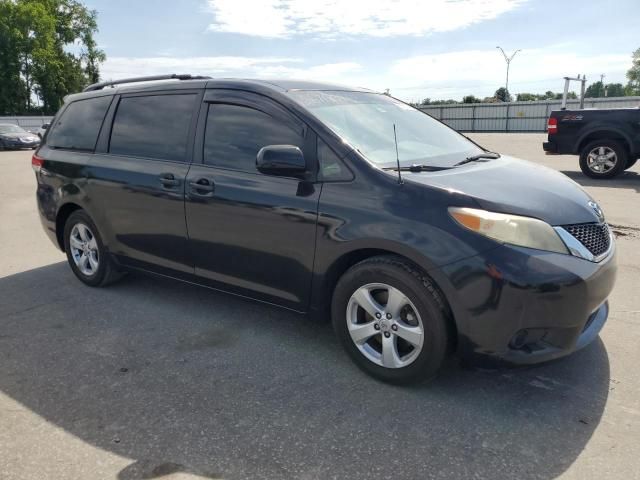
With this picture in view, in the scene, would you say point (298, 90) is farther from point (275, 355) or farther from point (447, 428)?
point (447, 428)

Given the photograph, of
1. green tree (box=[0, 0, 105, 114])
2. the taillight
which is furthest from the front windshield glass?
green tree (box=[0, 0, 105, 114])

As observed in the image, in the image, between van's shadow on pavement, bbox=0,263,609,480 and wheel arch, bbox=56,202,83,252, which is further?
wheel arch, bbox=56,202,83,252

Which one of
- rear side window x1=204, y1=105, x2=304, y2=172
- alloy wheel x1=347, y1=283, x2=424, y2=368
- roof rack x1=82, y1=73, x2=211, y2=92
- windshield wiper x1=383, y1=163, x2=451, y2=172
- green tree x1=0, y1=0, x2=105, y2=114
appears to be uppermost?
green tree x1=0, y1=0, x2=105, y2=114

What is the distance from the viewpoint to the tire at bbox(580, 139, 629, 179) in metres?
10.6

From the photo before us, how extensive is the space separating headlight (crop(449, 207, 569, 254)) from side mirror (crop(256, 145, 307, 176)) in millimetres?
956

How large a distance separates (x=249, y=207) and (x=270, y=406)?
1.25m

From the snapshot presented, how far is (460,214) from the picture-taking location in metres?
2.77

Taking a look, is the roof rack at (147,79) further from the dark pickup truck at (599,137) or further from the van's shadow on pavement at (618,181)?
the dark pickup truck at (599,137)

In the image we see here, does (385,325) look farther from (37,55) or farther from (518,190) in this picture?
(37,55)

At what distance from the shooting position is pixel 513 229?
271 cm

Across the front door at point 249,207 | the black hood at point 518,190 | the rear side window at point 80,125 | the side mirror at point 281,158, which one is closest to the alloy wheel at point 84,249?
the rear side window at point 80,125

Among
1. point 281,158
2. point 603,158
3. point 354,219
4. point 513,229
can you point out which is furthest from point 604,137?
point 281,158

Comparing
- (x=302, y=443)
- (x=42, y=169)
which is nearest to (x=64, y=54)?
(x=42, y=169)

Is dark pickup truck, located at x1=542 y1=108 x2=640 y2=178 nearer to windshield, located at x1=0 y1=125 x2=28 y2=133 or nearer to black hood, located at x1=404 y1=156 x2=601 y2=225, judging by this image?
black hood, located at x1=404 y1=156 x2=601 y2=225
